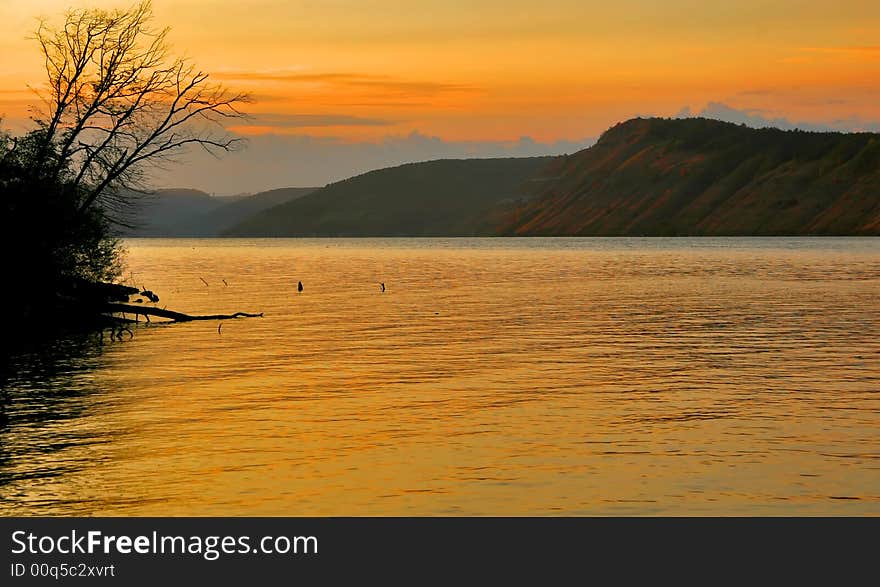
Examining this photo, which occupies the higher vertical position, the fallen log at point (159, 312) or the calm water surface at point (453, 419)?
the fallen log at point (159, 312)

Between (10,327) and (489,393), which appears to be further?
(10,327)

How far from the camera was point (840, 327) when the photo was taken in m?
50.7

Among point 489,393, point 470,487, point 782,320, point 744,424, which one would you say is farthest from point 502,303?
point 470,487

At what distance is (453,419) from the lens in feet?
87.5

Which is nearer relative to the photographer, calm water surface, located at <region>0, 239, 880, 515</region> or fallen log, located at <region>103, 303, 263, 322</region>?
calm water surface, located at <region>0, 239, 880, 515</region>

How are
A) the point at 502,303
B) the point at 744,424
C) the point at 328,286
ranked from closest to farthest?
the point at 744,424, the point at 502,303, the point at 328,286

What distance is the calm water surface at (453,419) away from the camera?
63.2 ft

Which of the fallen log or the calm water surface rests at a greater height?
the fallen log

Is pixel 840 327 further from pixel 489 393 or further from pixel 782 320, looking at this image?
pixel 489 393

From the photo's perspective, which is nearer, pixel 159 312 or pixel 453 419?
pixel 453 419

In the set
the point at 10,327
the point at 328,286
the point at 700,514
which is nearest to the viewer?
the point at 700,514

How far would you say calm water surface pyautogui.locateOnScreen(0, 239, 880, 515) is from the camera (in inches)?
758

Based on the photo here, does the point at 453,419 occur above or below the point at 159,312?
below
